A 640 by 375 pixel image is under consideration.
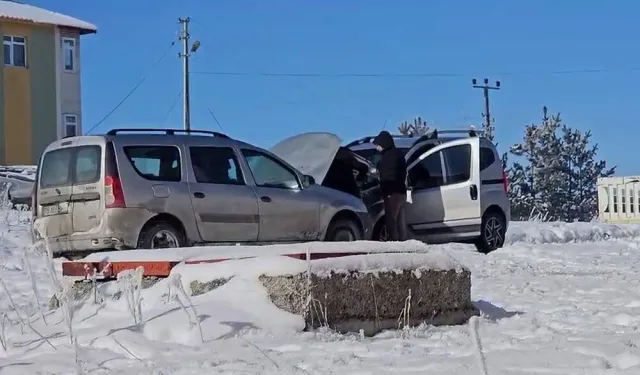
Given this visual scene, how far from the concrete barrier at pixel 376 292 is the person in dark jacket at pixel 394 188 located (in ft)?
22.1

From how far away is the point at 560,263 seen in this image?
13.2 meters

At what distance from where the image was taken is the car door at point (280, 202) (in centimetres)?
1188

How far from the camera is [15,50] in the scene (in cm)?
3844

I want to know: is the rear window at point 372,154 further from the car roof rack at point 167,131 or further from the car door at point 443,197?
the car roof rack at point 167,131

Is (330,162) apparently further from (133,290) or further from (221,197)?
(133,290)

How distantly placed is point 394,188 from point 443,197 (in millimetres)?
1128

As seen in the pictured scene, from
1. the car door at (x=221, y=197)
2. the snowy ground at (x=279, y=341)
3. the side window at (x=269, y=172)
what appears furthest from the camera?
the side window at (x=269, y=172)

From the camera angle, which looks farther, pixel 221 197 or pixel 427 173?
pixel 427 173

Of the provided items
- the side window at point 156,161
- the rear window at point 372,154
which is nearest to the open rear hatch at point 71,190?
the side window at point 156,161

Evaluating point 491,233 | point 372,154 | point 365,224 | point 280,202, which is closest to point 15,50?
point 372,154

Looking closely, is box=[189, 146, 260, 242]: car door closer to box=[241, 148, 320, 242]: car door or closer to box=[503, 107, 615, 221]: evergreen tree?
box=[241, 148, 320, 242]: car door

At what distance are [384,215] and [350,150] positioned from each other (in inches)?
44.4

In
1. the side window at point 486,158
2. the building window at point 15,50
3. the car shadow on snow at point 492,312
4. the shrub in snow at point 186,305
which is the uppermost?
the building window at point 15,50

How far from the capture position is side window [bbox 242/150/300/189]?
1206cm
